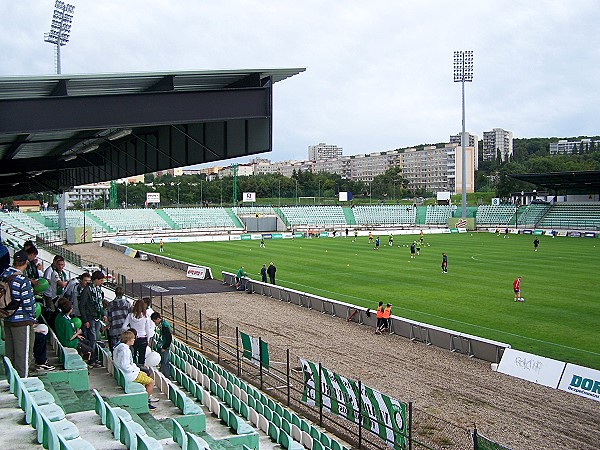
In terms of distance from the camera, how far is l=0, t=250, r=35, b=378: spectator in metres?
7.81

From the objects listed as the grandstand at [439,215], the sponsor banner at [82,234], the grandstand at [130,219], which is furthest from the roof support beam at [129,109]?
the grandstand at [439,215]

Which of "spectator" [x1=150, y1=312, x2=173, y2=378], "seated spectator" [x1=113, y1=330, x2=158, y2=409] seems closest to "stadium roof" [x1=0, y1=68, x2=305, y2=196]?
"spectator" [x1=150, y1=312, x2=173, y2=378]

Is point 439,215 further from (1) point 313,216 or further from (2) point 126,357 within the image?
(2) point 126,357

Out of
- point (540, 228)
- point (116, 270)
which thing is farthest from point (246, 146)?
point (540, 228)

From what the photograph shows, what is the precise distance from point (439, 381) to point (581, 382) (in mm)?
3287

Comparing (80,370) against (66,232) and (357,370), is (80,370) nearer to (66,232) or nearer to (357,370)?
(357,370)

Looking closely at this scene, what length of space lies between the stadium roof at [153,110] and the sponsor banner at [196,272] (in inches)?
747

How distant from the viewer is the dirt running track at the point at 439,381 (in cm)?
1241

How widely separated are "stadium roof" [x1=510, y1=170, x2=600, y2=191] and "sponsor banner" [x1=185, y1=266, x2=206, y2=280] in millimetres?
50372

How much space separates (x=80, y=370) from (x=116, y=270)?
33.3m

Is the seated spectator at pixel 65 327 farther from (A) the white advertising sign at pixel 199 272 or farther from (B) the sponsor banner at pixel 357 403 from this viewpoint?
(A) the white advertising sign at pixel 199 272

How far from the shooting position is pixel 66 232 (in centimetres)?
6450

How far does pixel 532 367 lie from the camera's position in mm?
15883

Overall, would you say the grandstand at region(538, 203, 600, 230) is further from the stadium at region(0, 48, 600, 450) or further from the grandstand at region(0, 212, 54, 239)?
the grandstand at region(0, 212, 54, 239)
